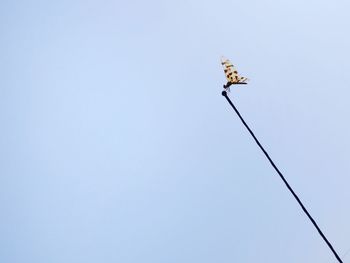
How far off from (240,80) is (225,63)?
969mm

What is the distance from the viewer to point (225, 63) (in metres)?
12.1

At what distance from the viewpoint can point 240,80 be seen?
11.8 metres

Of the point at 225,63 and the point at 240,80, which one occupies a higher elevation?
the point at 225,63
